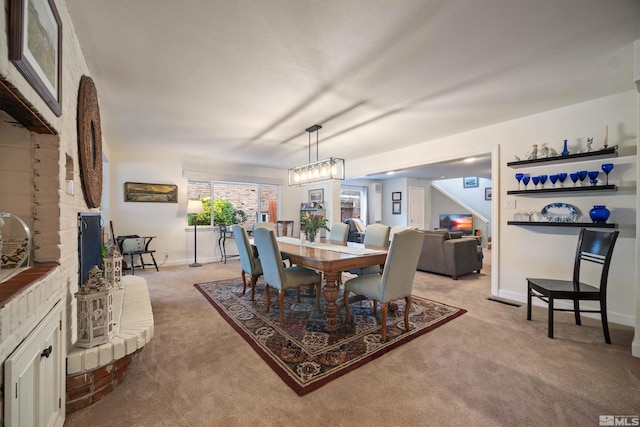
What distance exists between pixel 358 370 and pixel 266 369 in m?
0.64

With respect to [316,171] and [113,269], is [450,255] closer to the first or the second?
[316,171]

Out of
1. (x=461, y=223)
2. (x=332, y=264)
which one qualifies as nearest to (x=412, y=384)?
(x=332, y=264)

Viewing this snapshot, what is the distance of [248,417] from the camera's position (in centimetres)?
143

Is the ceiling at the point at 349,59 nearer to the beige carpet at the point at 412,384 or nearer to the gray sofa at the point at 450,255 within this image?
the gray sofa at the point at 450,255

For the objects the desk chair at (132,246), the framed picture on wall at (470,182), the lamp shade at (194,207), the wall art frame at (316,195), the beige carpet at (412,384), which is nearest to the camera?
the beige carpet at (412,384)

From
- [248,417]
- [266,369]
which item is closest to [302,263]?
[266,369]

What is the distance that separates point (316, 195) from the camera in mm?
6922

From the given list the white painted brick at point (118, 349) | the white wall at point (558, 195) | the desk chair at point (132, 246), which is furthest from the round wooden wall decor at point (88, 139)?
the white wall at point (558, 195)

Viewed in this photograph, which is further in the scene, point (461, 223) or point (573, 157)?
point (461, 223)

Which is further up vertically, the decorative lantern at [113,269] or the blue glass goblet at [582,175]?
the blue glass goblet at [582,175]

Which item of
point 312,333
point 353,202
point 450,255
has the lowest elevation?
point 312,333

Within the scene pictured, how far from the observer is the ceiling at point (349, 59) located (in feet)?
5.13

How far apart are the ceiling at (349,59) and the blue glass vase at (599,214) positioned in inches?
44.8

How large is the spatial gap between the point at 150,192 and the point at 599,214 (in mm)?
6623
